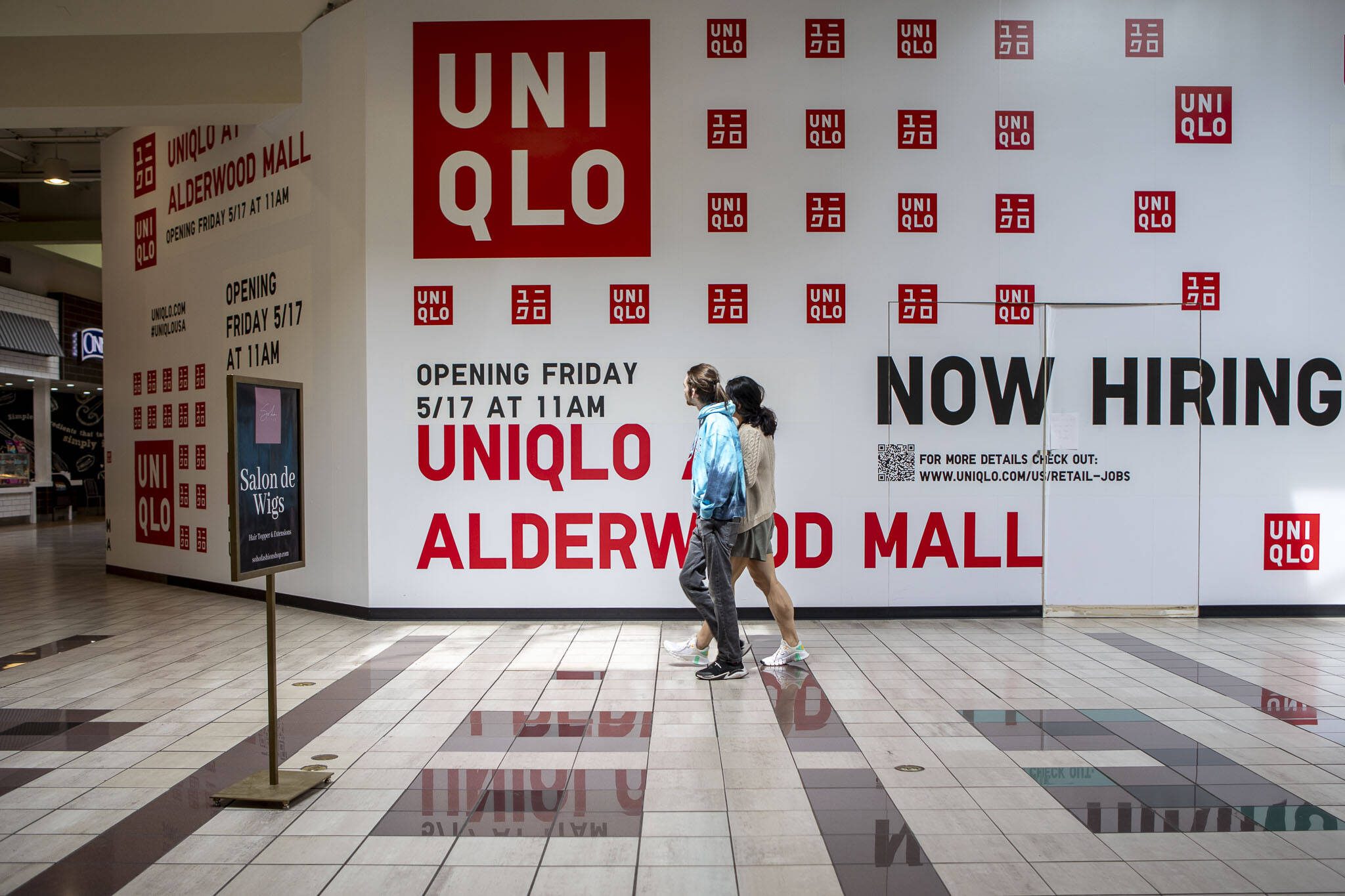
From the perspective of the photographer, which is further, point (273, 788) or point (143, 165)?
point (143, 165)

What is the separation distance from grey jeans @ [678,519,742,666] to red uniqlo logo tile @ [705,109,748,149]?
3.02m

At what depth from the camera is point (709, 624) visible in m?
4.76

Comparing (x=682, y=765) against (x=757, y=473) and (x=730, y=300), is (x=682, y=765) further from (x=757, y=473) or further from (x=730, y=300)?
(x=730, y=300)

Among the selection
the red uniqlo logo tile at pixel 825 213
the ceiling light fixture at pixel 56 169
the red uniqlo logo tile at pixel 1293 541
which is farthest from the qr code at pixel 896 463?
the ceiling light fixture at pixel 56 169

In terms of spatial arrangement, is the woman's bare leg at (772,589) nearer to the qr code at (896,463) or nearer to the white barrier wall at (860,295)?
the white barrier wall at (860,295)

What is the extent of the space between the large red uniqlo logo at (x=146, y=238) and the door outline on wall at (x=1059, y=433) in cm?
700

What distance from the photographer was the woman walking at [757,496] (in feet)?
15.4

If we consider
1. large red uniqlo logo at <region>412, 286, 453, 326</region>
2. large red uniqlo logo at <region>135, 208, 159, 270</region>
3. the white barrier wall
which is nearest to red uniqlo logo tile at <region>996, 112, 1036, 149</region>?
the white barrier wall

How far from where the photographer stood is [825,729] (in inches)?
150

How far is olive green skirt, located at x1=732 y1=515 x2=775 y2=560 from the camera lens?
185 inches

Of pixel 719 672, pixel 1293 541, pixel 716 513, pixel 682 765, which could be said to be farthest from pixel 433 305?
pixel 1293 541

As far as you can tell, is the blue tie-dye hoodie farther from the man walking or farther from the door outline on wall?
the door outline on wall

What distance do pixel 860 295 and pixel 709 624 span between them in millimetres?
2776

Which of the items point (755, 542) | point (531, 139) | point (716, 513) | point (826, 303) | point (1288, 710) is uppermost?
point (531, 139)
